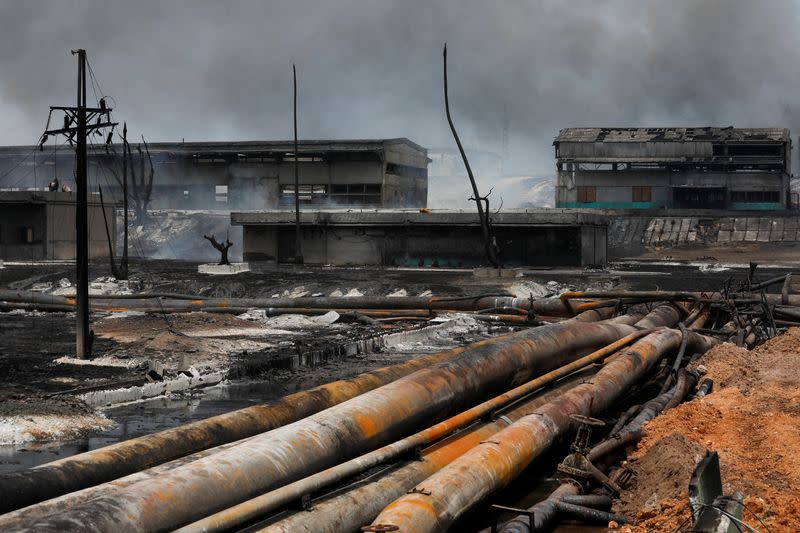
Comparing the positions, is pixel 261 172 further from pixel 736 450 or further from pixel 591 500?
pixel 591 500

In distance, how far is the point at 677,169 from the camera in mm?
58594

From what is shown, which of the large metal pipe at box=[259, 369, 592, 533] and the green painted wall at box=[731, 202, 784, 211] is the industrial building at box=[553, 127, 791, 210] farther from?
the large metal pipe at box=[259, 369, 592, 533]

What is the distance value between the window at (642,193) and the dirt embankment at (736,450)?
158 ft

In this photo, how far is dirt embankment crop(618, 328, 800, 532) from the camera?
275 inches

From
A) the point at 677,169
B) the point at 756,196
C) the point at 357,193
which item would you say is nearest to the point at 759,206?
the point at 756,196

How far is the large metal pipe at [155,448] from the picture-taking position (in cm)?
661

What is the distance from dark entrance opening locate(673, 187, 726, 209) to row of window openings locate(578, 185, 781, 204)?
2.90ft

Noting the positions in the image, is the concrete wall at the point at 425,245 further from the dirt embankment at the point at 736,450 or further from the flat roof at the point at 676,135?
the dirt embankment at the point at 736,450

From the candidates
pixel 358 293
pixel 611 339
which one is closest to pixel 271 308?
pixel 358 293

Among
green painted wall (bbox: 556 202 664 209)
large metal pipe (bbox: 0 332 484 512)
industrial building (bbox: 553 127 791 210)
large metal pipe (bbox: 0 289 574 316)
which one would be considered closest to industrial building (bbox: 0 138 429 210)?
industrial building (bbox: 553 127 791 210)

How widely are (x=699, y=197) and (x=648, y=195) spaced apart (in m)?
3.20

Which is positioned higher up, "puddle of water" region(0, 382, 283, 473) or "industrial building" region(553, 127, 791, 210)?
"industrial building" region(553, 127, 791, 210)

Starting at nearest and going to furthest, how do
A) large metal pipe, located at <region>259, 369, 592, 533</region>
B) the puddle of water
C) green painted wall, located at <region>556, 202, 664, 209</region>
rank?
large metal pipe, located at <region>259, 369, 592, 533</region>, the puddle of water, green painted wall, located at <region>556, 202, 664, 209</region>

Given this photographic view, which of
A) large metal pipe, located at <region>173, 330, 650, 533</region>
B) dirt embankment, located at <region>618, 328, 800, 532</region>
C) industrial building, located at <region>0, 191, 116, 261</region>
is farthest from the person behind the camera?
industrial building, located at <region>0, 191, 116, 261</region>
